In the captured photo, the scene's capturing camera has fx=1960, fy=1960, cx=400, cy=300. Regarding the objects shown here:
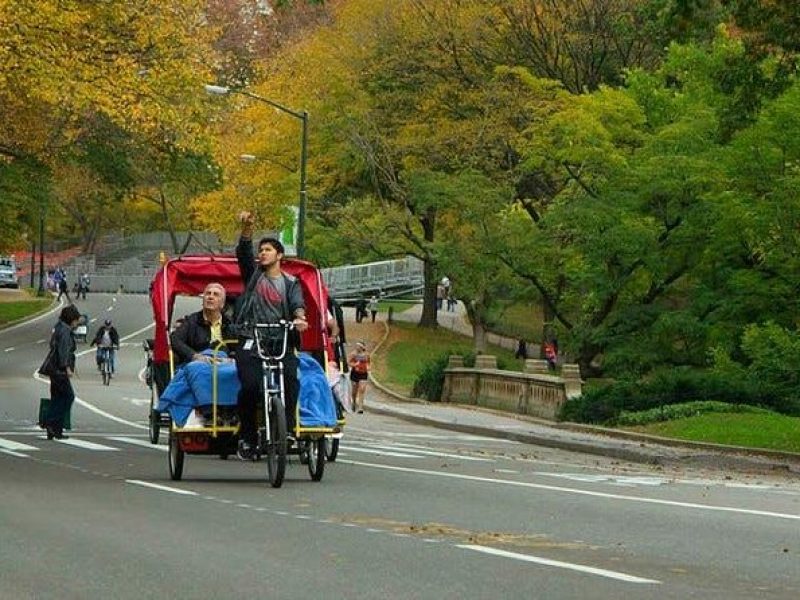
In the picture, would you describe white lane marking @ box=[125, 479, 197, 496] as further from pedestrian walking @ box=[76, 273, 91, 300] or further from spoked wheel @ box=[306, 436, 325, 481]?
pedestrian walking @ box=[76, 273, 91, 300]

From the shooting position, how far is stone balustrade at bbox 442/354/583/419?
40250 mm

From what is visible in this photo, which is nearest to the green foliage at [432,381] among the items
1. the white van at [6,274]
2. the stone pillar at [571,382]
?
the stone pillar at [571,382]

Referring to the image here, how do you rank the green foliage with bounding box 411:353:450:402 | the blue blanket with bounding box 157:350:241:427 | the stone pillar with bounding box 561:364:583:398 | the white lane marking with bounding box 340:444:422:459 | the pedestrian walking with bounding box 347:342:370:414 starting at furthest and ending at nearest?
the green foliage with bounding box 411:353:450:402 < the pedestrian walking with bounding box 347:342:370:414 < the stone pillar with bounding box 561:364:583:398 < the white lane marking with bounding box 340:444:422:459 < the blue blanket with bounding box 157:350:241:427

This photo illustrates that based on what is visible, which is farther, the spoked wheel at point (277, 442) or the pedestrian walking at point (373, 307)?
the pedestrian walking at point (373, 307)

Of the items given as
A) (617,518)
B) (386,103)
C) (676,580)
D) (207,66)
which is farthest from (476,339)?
(676,580)

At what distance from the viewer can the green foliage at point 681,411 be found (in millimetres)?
32812

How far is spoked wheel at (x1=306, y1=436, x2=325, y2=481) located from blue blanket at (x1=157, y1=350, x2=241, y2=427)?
0.85 metres

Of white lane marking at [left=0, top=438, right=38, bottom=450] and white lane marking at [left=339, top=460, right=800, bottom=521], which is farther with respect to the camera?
white lane marking at [left=0, top=438, right=38, bottom=450]

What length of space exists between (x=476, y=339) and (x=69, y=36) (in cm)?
3586

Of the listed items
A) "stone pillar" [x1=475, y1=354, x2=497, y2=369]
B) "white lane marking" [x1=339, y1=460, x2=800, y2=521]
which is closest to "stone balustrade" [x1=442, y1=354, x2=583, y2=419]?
"stone pillar" [x1=475, y1=354, x2=497, y2=369]

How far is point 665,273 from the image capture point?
48.8m

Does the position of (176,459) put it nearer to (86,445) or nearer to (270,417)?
(270,417)

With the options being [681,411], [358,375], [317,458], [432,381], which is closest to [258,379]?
[317,458]

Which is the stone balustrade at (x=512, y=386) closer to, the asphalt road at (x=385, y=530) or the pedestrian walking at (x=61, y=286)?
the asphalt road at (x=385, y=530)
